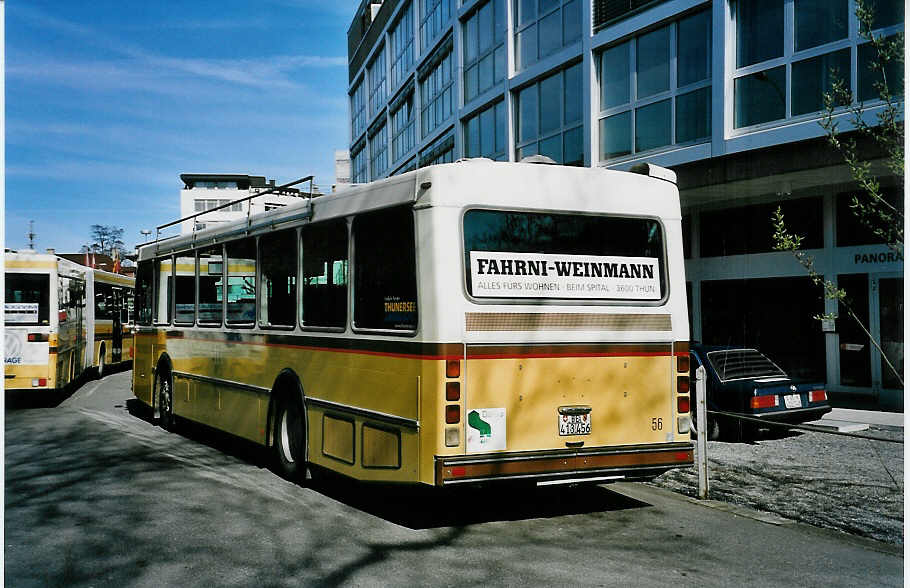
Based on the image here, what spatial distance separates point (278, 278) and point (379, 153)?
3328 cm

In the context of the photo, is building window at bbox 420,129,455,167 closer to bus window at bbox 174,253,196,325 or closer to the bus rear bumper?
bus window at bbox 174,253,196,325

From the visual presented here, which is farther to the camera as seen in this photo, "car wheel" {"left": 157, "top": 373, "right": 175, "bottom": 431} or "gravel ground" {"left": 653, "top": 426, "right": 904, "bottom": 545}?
"car wheel" {"left": 157, "top": 373, "right": 175, "bottom": 431}

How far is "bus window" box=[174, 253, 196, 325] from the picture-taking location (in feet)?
38.5

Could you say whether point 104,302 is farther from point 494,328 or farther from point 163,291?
point 494,328

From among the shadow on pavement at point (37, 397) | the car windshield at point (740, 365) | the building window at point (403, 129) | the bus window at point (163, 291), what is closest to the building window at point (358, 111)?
Answer: the building window at point (403, 129)

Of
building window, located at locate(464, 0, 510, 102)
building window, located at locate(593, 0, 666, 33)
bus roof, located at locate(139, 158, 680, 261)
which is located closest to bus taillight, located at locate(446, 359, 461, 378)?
bus roof, located at locate(139, 158, 680, 261)

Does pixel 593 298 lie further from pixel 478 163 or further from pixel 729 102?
pixel 729 102

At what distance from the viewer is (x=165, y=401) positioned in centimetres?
1298

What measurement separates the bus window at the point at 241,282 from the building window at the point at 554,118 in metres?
10.7

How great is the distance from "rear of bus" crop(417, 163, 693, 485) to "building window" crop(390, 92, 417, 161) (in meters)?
27.0

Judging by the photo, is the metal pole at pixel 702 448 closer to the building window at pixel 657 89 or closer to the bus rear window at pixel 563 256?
the bus rear window at pixel 563 256

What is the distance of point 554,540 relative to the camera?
652cm

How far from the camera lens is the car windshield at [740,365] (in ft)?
39.1

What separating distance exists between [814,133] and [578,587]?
10832mm
